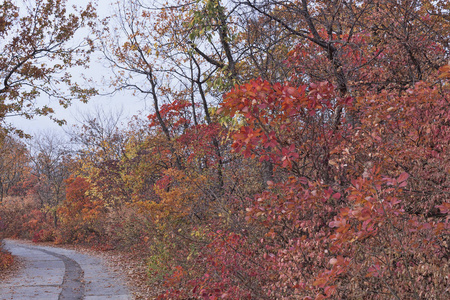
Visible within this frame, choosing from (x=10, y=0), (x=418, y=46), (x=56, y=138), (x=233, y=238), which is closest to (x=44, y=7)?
(x=10, y=0)

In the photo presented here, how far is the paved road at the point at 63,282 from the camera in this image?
785cm

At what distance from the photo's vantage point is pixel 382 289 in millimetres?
3680

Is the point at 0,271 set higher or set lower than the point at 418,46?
lower

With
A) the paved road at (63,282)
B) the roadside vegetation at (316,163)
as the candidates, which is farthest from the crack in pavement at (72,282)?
the roadside vegetation at (316,163)

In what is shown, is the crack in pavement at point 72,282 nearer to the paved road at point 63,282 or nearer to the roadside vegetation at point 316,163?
the paved road at point 63,282

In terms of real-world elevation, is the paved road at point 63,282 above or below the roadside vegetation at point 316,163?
below

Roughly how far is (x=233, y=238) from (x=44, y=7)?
38.7ft

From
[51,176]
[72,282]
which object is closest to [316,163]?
[72,282]

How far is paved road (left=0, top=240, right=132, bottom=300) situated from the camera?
25.8 ft

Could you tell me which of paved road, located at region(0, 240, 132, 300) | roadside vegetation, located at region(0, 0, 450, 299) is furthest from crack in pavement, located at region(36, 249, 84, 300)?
roadside vegetation, located at region(0, 0, 450, 299)

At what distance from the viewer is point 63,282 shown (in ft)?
30.1

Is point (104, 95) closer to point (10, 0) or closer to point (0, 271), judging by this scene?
point (10, 0)

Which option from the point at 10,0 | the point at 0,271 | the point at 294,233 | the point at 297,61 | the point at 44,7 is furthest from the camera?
the point at 44,7

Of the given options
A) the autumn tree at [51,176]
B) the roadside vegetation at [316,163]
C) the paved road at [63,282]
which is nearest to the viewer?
the roadside vegetation at [316,163]
